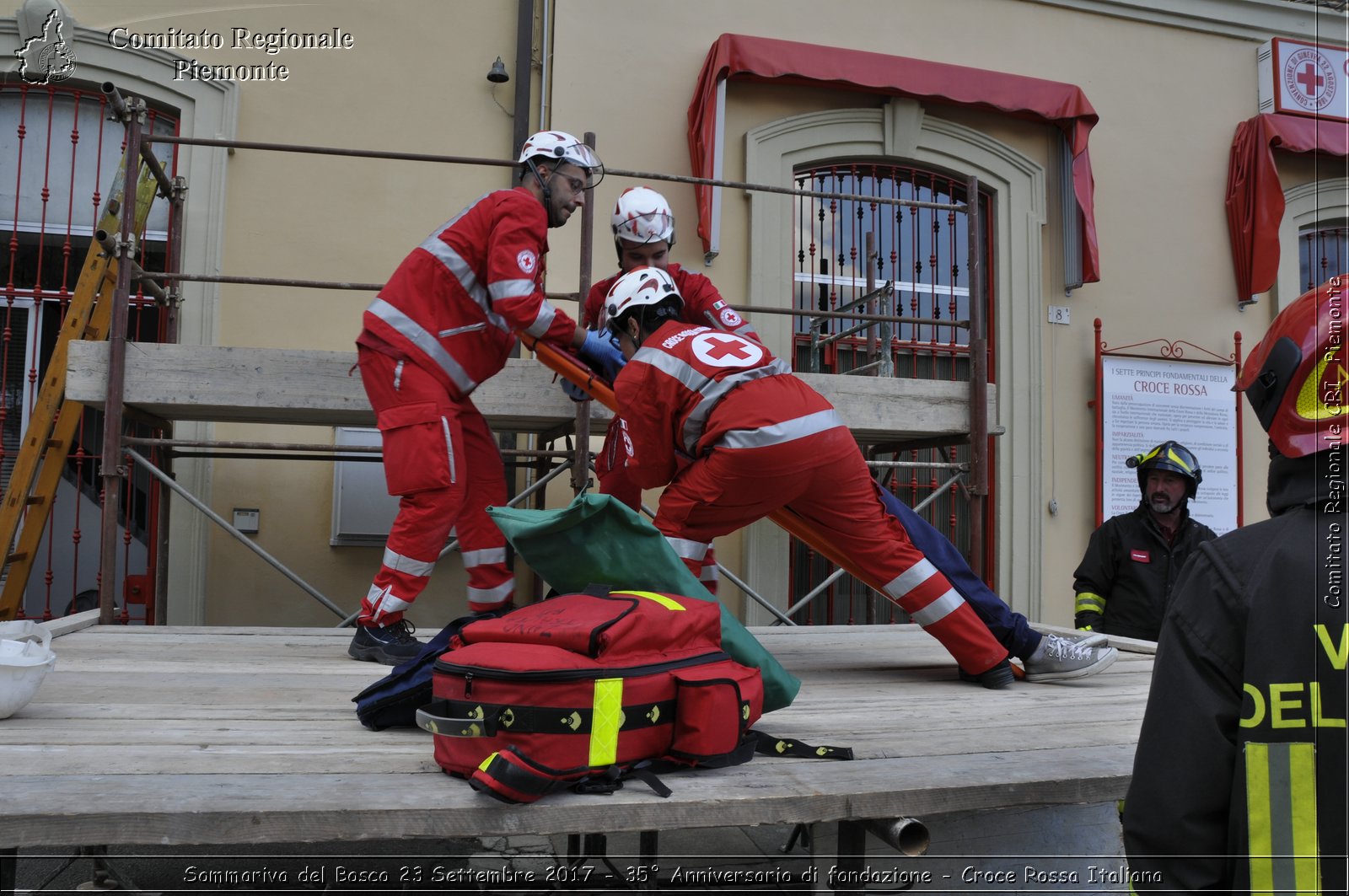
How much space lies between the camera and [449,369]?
3.66m

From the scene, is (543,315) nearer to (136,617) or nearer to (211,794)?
(211,794)

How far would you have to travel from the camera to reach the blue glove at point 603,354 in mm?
3738

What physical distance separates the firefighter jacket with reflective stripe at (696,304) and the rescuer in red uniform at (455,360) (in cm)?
42

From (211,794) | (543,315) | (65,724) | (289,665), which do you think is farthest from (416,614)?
(211,794)

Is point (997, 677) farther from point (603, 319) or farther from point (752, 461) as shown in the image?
point (603, 319)

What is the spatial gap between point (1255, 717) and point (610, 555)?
5.27 feet

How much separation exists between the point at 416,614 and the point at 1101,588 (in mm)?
3783

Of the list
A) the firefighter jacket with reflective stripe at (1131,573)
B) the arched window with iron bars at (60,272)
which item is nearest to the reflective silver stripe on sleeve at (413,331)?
the arched window with iron bars at (60,272)

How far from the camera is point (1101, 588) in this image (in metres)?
4.97

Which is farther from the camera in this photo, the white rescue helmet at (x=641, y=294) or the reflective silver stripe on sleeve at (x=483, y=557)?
the reflective silver stripe on sleeve at (x=483, y=557)

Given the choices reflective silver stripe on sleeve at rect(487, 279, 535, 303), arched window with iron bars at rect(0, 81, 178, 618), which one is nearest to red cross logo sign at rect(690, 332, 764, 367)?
reflective silver stripe on sleeve at rect(487, 279, 535, 303)

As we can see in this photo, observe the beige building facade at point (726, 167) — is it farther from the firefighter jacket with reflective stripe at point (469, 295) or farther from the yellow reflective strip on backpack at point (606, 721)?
the yellow reflective strip on backpack at point (606, 721)

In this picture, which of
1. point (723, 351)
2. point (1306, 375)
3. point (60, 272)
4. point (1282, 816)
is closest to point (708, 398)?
point (723, 351)

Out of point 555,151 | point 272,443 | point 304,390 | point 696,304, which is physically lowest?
point 272,443
